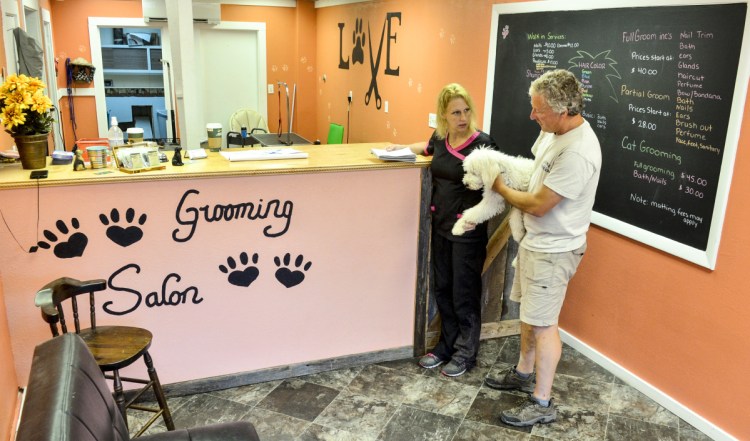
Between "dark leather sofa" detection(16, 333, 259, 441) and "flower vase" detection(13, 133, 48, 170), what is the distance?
1.12m

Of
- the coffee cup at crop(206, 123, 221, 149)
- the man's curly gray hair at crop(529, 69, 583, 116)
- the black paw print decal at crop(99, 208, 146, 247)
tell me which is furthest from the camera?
the coffee cup at crop(206, 123, 221, 149)

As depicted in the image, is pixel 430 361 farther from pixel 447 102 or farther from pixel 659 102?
pixel 659 102

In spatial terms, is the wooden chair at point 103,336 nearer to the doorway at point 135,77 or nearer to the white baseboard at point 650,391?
the white baseboard at point 650,391

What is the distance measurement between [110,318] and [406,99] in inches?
147

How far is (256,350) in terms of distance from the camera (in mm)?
2939

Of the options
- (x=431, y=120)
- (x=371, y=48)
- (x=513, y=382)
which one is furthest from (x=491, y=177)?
(x=371, y=48)

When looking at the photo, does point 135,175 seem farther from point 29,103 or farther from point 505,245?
point 505,245

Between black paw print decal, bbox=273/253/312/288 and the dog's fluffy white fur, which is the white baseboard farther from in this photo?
black paw print decal, bbox=273/253/312/288

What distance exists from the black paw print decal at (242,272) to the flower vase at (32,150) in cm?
87

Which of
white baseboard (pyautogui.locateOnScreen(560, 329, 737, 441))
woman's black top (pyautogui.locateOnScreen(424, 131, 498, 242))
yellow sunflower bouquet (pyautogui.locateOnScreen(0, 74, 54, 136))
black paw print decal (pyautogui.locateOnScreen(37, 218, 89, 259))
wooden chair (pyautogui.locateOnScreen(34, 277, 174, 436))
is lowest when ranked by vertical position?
white baseboard (pyautogui.locateOnScreen(560, 329, 737, 441))

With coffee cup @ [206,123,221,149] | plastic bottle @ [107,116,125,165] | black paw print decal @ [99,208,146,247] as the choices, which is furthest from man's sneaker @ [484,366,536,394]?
plastic bottle @ [107,116,125,165]

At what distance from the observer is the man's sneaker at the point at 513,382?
291 cm

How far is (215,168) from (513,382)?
1.73m

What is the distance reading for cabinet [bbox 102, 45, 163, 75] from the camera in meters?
8.41
